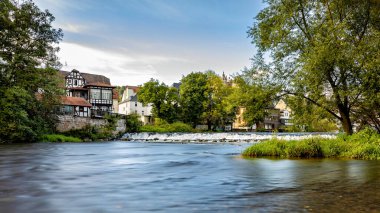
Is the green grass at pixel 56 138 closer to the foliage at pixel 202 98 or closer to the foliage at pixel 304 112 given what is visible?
the foliage at pixel 202 98

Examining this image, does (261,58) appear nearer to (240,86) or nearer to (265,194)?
(240,86)

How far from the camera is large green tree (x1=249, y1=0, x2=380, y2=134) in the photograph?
66.4 feet

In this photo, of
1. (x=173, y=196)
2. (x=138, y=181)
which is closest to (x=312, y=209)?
(x=173, y=196)

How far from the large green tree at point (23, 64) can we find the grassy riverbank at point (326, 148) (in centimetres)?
2653

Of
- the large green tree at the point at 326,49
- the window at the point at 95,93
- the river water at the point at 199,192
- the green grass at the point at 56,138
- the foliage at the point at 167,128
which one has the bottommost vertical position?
the river water at the point at 199,192

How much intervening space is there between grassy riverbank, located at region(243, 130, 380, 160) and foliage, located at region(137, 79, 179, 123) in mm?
56693

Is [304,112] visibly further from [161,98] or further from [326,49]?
[161,98]

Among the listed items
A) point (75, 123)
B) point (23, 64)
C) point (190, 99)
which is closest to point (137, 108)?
point (190, 99)

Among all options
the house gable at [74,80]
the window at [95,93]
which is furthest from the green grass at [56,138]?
the house gable at [74,80]

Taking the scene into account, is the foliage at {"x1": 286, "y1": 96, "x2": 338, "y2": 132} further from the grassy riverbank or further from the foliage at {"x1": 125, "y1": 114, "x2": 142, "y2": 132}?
the foliage at {"x1": 125, "y1": 114, "x2": 142, "y2": 132}

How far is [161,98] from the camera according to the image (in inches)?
3088

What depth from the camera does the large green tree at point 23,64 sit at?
38438 mm

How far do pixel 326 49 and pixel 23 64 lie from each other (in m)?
31.6

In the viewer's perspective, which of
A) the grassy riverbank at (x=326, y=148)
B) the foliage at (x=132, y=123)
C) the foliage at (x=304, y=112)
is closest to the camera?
the grassy riverbank at (x=326, y=148)
